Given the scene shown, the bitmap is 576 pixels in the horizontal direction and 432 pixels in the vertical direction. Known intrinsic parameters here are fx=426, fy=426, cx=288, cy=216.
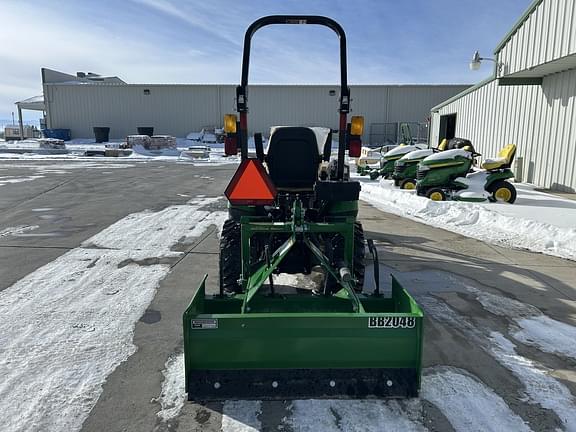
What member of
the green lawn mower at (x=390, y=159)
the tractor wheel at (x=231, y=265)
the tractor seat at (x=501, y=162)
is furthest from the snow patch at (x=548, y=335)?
the green lawn mower at (x=390, y=159)

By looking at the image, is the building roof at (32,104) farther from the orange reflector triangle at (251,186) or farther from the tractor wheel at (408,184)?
the orange reflector triangle at (251,186)

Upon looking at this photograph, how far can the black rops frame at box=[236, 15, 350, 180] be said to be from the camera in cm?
396

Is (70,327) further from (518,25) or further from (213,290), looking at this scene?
(518,25)

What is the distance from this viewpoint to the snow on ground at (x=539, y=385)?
247 cm

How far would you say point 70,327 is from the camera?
136 inches

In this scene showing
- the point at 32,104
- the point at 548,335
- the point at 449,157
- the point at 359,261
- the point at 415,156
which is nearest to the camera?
the point at 548,335

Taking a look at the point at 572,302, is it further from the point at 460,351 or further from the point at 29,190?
the point at 29,190

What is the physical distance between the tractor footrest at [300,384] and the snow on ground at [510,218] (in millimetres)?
4320

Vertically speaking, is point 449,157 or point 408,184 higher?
point 449,157

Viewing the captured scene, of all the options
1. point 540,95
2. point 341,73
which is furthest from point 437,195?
point 341,73

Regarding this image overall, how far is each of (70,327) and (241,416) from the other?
1.84 meters

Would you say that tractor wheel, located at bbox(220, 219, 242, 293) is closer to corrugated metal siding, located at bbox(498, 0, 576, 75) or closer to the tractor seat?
the tractor seat

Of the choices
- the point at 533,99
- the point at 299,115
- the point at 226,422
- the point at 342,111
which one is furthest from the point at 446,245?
the point at 299,115

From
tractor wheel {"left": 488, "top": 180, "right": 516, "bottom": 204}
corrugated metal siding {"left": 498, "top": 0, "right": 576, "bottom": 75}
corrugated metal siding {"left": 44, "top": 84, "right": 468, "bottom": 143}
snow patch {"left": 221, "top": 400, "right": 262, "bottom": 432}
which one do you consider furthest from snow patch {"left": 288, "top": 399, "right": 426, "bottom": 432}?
corrugated metal siding {"left": 44, "top": 84, "right": 468, "bottom": 143}
